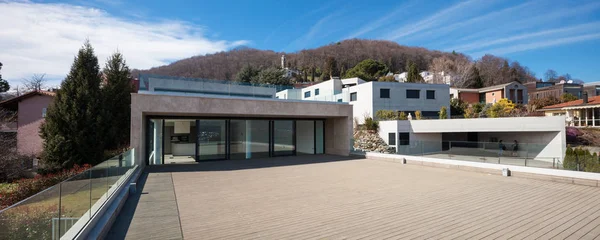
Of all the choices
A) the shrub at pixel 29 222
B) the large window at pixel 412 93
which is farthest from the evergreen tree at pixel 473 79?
the shrub at pixel 29 222

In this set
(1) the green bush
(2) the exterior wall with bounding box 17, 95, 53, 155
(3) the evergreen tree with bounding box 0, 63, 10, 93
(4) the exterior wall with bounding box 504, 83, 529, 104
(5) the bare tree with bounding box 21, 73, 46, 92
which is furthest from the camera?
(4) the exterior wall with bounding box 504, 83, 529, 104

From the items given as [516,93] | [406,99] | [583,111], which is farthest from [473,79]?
[406,99]

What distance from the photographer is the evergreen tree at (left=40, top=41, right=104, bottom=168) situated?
16.5 m

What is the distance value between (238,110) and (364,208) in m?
8.48

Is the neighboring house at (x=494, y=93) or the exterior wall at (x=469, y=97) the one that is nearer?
the neighboring house at (x=494, y=93)

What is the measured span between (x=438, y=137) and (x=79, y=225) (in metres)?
28.7

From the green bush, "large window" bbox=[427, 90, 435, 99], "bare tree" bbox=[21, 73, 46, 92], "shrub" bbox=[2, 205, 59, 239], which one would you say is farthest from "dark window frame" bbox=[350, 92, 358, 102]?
"bare tree" bbox=[21, 73, 46, 92]

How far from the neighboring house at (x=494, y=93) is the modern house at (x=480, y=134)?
16434mm

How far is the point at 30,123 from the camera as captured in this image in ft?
72.3

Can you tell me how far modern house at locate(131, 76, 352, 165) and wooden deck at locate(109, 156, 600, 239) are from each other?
3123 mm

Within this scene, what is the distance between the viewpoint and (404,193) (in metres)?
7.66

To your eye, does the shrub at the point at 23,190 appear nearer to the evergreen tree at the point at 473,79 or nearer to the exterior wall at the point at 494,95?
the exterior wall at the point at 494,95

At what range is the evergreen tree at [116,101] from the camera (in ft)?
59.8

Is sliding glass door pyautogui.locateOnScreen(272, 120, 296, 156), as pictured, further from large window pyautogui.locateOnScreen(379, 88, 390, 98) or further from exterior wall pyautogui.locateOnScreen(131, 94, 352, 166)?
large window pyautogui.locateOnScreen(379, 88, 390, 98)
